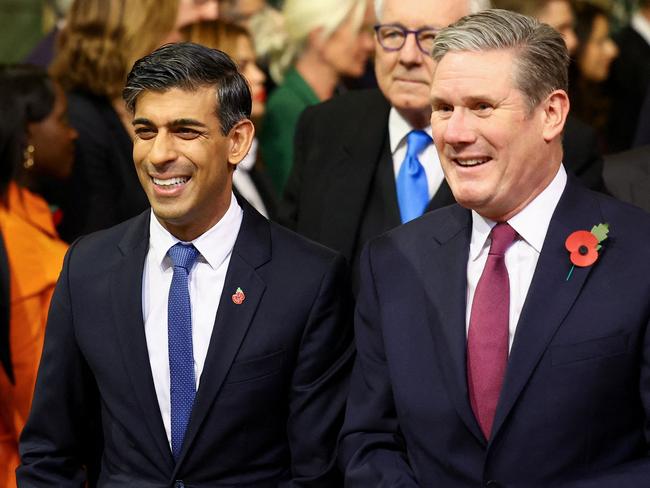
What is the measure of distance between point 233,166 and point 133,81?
1.24 ft

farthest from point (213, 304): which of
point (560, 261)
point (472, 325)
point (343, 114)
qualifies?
point (343, 114)

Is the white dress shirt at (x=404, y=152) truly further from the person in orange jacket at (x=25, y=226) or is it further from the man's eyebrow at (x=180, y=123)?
the person in orange jacket at (x=25, y=226)

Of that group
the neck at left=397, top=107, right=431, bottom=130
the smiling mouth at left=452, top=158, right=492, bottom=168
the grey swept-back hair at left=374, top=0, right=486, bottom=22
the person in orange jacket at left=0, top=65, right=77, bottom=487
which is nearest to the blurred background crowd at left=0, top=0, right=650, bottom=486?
the person in orange jacket at left=0, top=65, right=77, bottom=487

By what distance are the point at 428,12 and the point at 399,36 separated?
0.13 metres

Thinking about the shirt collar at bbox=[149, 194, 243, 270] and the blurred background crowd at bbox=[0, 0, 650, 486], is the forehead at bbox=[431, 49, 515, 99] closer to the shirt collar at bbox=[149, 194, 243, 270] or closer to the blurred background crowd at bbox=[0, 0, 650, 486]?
the shirt collar at bbox=[149, 194, 243, 270]

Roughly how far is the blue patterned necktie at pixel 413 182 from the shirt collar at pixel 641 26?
3.51 metres

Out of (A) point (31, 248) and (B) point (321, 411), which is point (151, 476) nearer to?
(B) point (321, 411)

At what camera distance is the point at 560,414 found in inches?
121

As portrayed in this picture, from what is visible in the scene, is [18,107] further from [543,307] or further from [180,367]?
[543,307]

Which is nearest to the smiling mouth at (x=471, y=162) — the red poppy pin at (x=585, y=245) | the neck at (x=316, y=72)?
the red poppy pin at (x=585, y=245)

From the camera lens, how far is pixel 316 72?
260 inches

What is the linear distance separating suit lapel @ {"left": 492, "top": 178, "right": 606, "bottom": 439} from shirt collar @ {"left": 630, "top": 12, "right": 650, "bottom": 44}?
4.50 m

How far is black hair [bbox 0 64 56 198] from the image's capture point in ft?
14.9

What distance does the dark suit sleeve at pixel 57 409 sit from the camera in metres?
3.55
